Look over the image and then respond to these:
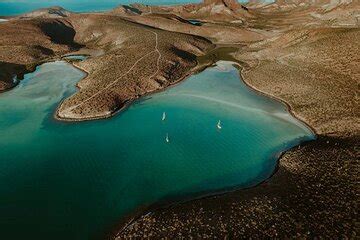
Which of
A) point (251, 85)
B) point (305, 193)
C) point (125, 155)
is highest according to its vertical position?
point (305, 193)

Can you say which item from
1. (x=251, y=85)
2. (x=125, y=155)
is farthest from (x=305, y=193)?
(x=251, y=85)

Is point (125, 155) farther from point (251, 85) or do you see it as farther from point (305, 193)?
point (251, 85)

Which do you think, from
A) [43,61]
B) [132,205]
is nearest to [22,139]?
[132,205]

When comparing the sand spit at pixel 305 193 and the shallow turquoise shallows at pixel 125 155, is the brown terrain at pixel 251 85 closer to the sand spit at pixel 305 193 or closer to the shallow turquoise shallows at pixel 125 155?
the sand spit at pixel 305 193

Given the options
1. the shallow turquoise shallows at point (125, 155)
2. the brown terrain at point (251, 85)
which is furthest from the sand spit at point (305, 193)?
the shallow turquoise shallows at point (125, 155)

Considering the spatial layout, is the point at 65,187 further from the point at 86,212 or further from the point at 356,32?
the point at 356,32

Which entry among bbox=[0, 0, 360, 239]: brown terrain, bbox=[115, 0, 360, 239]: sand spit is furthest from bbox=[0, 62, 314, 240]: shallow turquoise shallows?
bbox=[0, 0, 360, 239]: brown terrain
